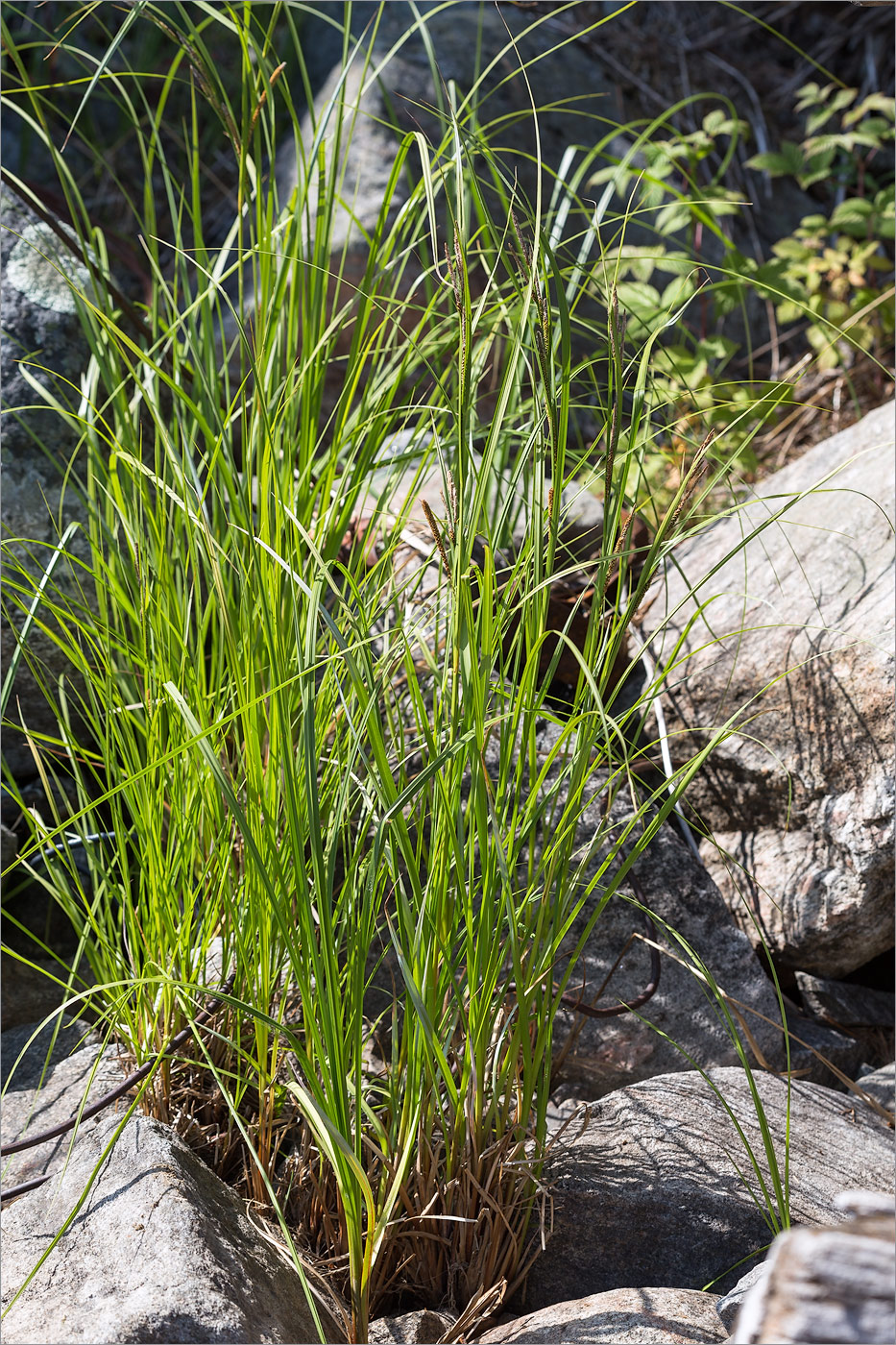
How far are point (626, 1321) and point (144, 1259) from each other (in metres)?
0.38

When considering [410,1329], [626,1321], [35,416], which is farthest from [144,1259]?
[35,416]

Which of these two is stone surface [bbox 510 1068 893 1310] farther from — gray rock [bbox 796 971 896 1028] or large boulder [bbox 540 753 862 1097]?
gray rock [bbox 796 971 896 1028]

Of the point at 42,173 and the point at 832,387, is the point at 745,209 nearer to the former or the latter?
the point at 832,387

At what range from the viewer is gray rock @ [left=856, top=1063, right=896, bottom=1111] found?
1.30 metres

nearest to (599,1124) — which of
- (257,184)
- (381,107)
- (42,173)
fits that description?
(257,184)

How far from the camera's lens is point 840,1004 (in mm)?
1502

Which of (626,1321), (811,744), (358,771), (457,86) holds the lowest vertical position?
(626,1321)

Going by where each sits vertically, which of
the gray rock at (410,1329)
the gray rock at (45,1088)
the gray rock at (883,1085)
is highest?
the gray rock at (883,1085)

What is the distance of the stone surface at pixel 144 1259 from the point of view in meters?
0.71

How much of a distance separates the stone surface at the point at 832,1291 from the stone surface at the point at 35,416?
1.39 m

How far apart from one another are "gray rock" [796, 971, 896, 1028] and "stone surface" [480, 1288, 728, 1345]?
742 millimetres

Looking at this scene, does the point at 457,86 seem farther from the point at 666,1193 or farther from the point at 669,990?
the point at 666,1193

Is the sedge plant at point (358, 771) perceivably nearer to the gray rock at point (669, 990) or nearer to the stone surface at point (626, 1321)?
the stone surface at point (626, 1321)

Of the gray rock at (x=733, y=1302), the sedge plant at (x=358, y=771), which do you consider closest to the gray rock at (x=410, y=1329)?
the sedge plant at (x=358, y=771)
